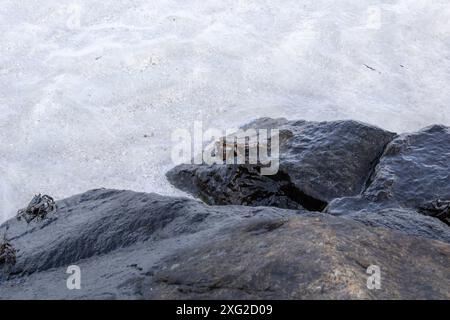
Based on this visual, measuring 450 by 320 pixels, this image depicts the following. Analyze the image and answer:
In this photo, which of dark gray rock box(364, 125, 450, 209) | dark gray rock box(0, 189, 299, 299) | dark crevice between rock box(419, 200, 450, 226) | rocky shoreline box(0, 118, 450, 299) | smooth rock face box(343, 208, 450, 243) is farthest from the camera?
dark gray rock box(364, 125, 450, 209)

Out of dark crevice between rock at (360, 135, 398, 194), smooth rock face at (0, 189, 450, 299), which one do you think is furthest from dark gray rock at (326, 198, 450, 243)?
dark crevice between rock at (360, 135, 398, 194)

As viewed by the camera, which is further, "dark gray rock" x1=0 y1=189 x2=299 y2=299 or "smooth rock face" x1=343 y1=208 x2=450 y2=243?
"smooth rock face" x1=343 y1=208 x2=450 y2=243

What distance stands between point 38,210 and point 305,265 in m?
2.76

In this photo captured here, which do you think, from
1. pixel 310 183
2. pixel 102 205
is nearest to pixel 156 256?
pixel 102 205

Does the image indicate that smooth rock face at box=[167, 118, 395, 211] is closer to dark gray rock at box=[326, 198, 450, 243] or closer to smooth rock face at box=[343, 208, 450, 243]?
dark gray rock at box=[326, 198, 450, 243]

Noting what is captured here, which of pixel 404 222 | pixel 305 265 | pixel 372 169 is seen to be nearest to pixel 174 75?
pixel 372 169

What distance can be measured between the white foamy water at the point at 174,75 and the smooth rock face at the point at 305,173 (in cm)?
59

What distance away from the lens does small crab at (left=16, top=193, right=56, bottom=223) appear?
4723 millimetres

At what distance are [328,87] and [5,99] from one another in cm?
412

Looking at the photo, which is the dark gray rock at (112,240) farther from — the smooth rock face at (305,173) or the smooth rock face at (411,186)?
the smooth rock face at (305,173)

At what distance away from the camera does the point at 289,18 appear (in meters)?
8.68

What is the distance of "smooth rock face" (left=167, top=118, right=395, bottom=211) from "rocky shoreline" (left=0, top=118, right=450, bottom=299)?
12 mm

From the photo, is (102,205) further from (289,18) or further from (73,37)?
(289,18)
